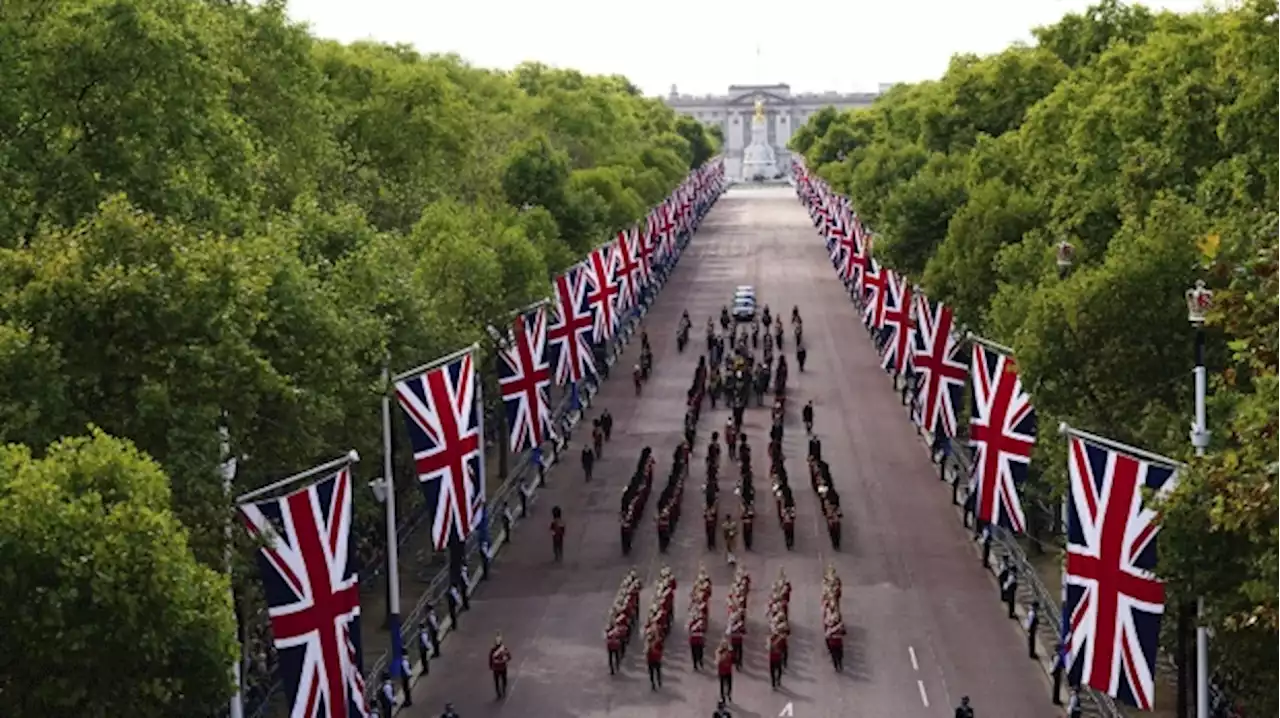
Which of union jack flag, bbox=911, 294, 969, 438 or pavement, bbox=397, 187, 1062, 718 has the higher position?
union jack flag, bbox=911, 294, 969, 438

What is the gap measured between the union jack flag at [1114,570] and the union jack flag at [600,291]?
2878cm

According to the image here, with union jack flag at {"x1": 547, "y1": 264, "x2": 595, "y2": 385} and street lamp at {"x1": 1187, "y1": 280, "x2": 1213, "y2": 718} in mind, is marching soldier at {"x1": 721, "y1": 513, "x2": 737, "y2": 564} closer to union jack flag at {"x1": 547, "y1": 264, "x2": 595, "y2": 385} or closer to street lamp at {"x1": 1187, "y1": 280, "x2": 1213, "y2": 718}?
union jack flag at {"x1": 547, "y1": 264, "x2": 595, "y2": 385}

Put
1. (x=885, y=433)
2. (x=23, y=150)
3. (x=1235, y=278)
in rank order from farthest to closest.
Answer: (x=885, y=433) < (x=23, y=150) < (x=1235, y=278)

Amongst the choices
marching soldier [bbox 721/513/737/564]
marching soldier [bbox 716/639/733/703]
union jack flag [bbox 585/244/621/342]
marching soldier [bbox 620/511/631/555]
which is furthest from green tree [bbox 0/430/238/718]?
union jack flag [bbox 585/244/621/342]

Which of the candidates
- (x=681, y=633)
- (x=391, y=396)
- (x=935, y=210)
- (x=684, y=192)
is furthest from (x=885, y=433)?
(x=684, y=192)

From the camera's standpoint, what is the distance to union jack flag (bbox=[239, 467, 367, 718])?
823 inches

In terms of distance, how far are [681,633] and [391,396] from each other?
300 inches

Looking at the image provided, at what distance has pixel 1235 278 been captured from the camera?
1836 centimetres

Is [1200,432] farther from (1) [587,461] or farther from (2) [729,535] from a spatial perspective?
(1) [587,461]

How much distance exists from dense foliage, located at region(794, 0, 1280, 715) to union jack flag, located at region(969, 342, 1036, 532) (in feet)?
1.45

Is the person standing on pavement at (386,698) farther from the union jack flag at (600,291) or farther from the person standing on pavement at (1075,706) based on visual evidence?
the union jack flag at (600,291)

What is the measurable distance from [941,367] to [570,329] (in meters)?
11.5

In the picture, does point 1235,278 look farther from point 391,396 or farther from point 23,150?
point 23,150

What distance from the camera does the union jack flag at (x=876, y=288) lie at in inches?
2168
